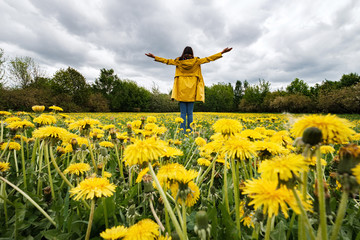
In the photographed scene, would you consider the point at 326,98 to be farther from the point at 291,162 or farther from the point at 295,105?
the point at 291,162

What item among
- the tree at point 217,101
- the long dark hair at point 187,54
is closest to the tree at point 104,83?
the tree at point 217,101

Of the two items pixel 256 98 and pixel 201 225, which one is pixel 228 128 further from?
pixel 256 98

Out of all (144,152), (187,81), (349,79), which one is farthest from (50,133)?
(349,79)

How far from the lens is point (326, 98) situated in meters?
19.0

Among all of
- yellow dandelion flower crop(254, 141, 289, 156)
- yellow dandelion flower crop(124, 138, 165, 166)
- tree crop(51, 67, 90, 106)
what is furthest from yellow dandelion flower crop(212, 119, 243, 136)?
tree crop(51, 67, 90, 106)

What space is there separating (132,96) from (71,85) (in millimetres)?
12047

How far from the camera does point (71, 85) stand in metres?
24.8

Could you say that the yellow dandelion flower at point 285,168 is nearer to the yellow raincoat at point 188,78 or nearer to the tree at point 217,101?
the yellow raincoat at point 188,78

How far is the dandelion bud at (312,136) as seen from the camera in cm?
49

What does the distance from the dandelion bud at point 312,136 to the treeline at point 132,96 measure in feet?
9.98

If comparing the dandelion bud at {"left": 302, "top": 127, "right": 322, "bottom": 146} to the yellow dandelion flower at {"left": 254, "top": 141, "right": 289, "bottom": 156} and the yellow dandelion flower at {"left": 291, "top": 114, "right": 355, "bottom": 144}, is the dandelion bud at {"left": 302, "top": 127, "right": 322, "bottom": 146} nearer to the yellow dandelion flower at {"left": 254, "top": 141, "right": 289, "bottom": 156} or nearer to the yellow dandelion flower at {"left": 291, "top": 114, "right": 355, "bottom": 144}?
the yellow dandelion flower at {"left": 291, "top": 114, "right": 355, "bottom": 144}

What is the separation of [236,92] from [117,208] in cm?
5950

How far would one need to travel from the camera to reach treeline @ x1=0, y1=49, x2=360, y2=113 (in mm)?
16688

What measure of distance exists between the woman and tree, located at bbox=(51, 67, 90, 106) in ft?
77.0
